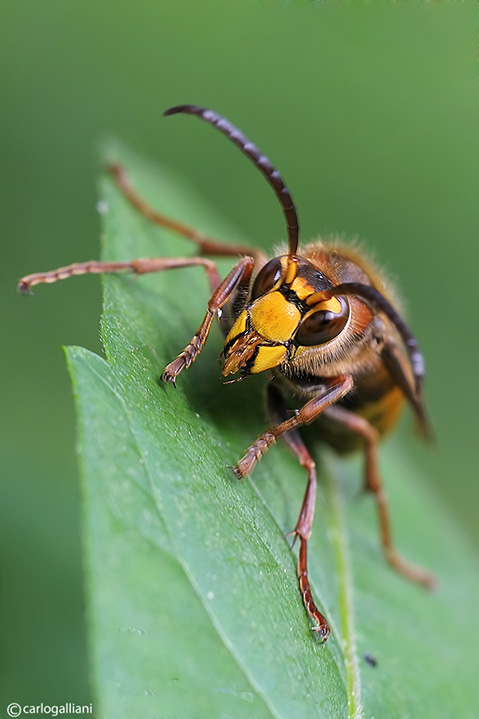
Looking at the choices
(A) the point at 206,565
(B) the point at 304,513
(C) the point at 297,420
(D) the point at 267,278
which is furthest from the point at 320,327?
(A) the point at 206,565

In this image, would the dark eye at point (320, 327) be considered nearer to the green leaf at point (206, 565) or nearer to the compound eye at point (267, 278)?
the compound eye at point (267, 278)

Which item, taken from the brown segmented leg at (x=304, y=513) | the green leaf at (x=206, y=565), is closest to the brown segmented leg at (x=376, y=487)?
the green leaf at (x=206, y=565)

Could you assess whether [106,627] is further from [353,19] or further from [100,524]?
[353,19]

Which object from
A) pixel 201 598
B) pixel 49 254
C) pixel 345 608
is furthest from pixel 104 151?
pixel 201 598

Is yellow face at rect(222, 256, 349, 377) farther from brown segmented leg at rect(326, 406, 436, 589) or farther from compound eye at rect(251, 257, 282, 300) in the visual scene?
brown segmented leg at rect(326, 406, 436, 589)

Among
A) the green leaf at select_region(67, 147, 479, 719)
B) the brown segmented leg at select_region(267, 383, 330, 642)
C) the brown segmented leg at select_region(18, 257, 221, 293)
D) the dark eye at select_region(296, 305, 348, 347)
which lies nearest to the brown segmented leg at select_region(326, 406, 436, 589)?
the green leaf at select_region(67, 147, 479, 719)

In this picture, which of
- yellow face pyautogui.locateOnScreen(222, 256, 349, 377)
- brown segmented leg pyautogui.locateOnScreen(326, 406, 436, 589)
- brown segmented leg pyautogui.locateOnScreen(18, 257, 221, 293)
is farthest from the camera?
brown segmented leg pyautogui.locateOnScreen(326, 406, 436, 589)
